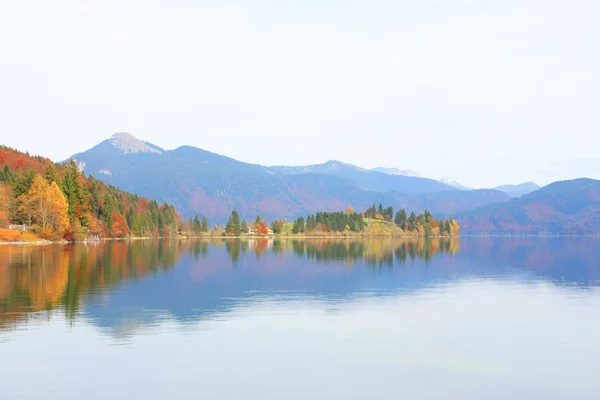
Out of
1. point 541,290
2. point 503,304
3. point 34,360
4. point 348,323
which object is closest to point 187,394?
point 34,360

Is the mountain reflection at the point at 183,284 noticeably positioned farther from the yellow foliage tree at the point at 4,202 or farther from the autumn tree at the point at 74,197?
the autumn tree at the point at 74,197

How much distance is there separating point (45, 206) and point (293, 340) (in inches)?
5483

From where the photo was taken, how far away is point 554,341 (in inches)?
1351

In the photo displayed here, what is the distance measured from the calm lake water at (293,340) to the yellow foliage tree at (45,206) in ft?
334

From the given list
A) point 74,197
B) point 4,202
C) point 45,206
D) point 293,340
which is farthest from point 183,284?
point 74,197

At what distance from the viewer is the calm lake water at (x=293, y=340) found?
80.9 feet

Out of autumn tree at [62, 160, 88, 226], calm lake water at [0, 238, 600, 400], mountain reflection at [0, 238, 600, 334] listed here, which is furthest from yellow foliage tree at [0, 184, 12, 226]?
calm lake water at [0, 238, 600, 400]

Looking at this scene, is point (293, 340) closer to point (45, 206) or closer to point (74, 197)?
point (45, 206)

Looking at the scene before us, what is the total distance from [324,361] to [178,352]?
7.08 m

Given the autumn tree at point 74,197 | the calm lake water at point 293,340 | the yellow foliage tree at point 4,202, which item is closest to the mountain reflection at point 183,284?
the calm lake water at point 293,340

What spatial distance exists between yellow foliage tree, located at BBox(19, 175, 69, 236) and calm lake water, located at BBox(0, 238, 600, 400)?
334 ft

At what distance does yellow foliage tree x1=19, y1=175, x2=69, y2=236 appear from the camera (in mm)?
157250

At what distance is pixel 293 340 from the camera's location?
33.6 metres

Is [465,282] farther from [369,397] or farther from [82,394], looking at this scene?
[82,394]
